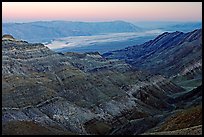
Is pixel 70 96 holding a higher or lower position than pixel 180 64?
higher

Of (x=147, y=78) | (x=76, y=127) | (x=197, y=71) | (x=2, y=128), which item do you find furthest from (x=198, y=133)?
(x=197, y=71)

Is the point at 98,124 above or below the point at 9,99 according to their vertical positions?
below

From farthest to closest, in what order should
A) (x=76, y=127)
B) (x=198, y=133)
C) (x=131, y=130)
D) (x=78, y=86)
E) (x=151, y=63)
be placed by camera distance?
1. (x=151, y=63)
2. (x=78, y=86)
3. (x=76, y=127)
4. (x=131, y=130)
5. (x=198, y=133)

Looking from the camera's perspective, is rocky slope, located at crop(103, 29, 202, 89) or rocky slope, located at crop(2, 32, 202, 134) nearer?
rocky slope, located at crop(2, 32, 202, 134)

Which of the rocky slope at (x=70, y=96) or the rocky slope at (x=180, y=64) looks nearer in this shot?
the rocky slope at (x=70, y=96)

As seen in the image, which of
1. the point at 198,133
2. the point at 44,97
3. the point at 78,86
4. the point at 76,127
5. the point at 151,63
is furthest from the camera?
the point at 151,63

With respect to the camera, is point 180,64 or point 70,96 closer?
point 70,96

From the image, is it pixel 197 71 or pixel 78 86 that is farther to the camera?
pixel 197 71

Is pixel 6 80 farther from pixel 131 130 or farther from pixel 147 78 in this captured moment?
pixel 147 78
